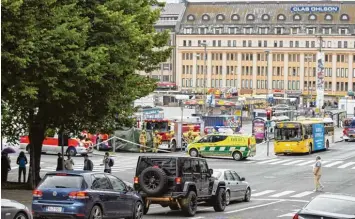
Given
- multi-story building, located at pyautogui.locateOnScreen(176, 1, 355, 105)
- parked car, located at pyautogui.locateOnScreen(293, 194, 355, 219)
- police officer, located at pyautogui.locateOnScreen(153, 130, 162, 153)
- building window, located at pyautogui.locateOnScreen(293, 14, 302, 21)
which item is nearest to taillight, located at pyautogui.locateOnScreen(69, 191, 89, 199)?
parked car, located at pyautogui.locateOnScreen(293, 194, 355, 219)

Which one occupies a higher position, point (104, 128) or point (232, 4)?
point (232, 4)

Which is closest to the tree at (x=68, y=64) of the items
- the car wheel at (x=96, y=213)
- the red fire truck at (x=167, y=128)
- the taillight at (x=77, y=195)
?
the taillight at (x=77, y=195)

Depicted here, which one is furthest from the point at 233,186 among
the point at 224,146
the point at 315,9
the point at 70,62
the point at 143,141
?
the point at 315,9

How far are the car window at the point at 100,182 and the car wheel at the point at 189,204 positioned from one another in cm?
417

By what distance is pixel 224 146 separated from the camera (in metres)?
62.5

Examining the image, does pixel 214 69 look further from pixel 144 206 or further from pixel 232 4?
pixel 144 206

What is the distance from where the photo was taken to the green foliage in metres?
26.5

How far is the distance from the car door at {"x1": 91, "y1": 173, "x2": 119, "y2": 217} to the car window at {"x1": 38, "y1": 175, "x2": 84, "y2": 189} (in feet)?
1.36

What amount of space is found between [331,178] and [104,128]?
16.0 meters

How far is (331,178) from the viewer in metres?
48.6

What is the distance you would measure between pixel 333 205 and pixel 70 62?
1269 cm

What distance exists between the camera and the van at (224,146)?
61969 millimetres

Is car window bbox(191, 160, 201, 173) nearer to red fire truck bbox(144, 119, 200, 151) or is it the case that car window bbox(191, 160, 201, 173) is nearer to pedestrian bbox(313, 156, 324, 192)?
pedestrian bbox(313, 156, 324, 192)

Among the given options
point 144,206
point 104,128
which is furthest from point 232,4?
point 144,206
